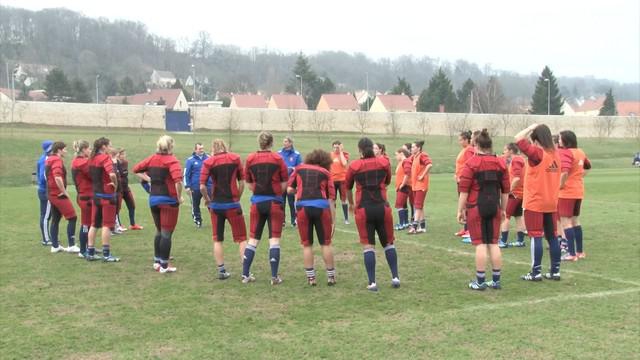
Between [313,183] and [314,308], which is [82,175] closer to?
[313,183]

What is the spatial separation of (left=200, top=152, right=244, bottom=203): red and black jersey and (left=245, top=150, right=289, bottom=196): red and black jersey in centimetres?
26

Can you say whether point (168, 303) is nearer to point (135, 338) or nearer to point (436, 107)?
point (135, 338)

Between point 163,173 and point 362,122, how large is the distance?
58704mm

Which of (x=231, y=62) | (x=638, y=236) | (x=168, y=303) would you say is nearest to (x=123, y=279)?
(x=168, y=303)

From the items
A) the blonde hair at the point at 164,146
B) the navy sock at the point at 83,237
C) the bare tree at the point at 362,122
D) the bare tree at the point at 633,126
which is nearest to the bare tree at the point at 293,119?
the bare tree at the point at 362,122

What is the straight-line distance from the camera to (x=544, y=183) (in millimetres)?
9250

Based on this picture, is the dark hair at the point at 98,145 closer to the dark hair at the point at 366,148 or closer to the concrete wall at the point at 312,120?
the dark hair at the point at 366,148

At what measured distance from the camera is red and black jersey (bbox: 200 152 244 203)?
370 inches

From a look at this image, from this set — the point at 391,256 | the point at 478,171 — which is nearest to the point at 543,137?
the point at 478,171

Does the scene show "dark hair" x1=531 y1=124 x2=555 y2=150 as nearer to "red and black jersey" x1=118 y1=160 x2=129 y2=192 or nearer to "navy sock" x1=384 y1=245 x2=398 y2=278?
"navy sock" x1=384 y1=245 x2=398 y2=278

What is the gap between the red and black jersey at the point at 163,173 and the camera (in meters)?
9.72

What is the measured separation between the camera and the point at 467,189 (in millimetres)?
8828

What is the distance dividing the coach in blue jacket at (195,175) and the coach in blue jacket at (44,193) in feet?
11.8

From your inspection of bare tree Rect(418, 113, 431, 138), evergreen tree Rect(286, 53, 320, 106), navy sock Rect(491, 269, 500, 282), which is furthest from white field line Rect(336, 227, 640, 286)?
evergreen tree Rect(286, 53, 320, 106)
